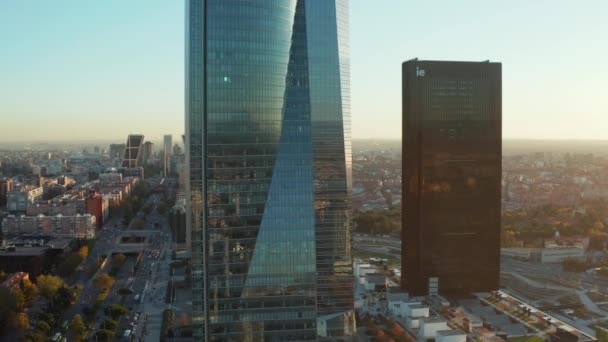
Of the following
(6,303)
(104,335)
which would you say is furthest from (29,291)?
(104,335)

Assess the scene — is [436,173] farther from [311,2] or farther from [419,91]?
[311,2]

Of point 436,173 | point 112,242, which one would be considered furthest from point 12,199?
point 436,173

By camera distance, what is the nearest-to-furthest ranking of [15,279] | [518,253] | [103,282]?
[15,279], [103,282], [518,253]

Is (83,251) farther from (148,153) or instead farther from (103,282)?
(148,153)

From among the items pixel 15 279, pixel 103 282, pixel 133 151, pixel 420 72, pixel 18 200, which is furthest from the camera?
pixel 133 151

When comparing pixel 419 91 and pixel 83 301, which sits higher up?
pixel 419 91

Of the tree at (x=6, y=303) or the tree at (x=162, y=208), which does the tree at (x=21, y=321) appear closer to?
the tree at (x=6, y=303)

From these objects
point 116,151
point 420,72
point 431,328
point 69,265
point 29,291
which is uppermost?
point 420,72
